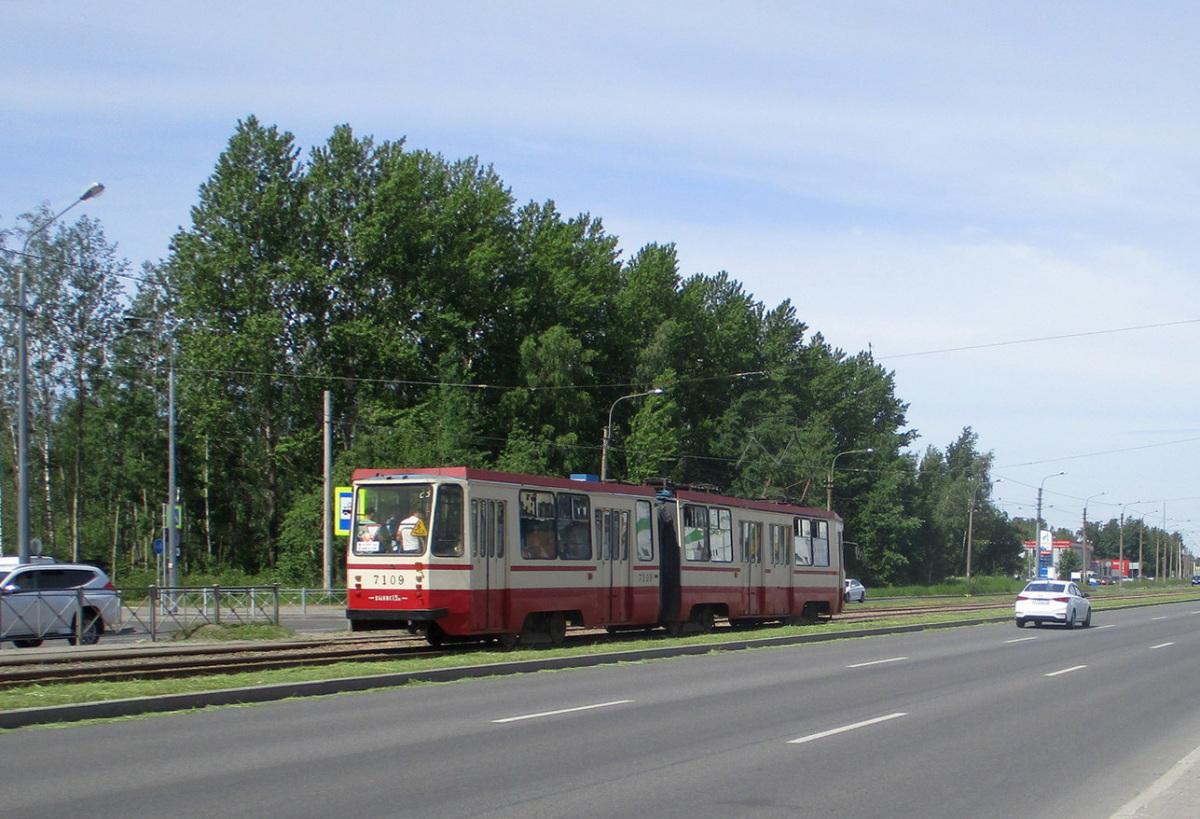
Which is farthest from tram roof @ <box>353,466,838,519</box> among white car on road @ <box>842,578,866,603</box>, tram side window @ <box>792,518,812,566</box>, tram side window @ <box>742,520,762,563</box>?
white car on road @ <box>842,578,866,603</box>

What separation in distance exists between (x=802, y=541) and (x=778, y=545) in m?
1.83

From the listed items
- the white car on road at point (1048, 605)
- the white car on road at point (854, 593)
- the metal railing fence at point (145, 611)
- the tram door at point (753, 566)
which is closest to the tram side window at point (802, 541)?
the tram door at point (753, 566)

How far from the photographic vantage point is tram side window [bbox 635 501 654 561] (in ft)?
87.4

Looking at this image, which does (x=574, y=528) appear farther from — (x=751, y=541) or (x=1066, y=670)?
(x=1066, y=670)

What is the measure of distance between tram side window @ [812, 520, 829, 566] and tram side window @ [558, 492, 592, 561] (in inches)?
478

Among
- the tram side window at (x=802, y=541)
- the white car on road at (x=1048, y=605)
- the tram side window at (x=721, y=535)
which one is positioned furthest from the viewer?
the white car on road at (x=1048, y=605)

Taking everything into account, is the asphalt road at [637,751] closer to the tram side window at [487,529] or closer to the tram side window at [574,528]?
the tram side window at [487,529]

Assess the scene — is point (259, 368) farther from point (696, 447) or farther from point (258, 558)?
point (696, 447)

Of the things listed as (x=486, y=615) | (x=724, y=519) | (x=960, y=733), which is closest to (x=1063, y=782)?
(x=960, y=733)

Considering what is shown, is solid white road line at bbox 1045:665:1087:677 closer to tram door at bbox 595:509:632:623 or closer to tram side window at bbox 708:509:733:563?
tram door at bbox 595:509:632:623

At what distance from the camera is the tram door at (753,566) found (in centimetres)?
3109

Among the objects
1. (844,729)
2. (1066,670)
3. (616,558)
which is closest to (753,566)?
(616,558)

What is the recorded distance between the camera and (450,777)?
9469 mm

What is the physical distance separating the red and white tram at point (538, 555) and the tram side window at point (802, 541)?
98.3 inches
